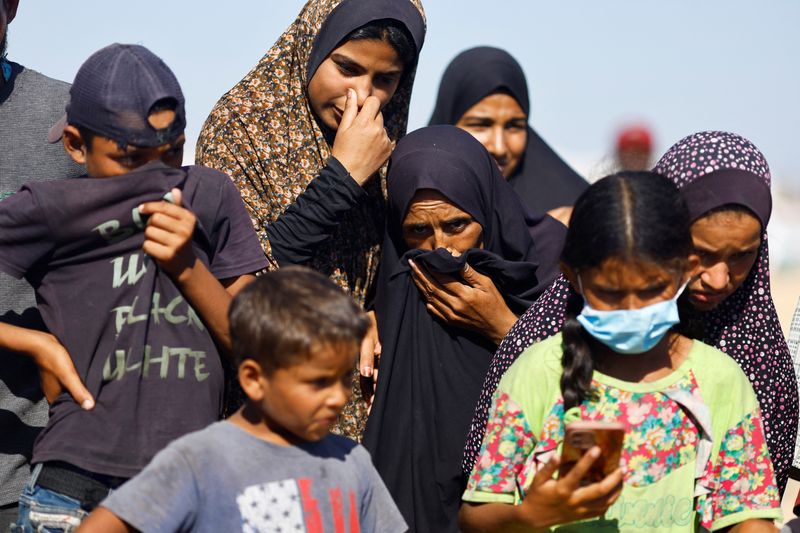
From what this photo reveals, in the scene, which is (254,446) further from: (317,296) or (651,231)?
(651,231)

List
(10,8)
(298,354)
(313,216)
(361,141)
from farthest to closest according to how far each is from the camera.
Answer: (361,141) → (313,216) → (10,8) → (298,354)

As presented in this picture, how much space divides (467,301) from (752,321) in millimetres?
1017

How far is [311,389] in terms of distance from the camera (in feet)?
8.73

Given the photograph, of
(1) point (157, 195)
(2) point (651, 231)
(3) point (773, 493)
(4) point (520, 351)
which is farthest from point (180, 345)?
(3) point (773, 493)

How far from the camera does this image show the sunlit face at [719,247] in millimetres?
3229

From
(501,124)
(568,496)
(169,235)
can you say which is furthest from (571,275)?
(501,124)

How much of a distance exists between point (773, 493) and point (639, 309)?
616 mm

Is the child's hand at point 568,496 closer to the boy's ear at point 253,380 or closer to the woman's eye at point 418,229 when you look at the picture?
the boy's ear at point 253,380

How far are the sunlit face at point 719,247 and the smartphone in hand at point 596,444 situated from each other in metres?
0.72

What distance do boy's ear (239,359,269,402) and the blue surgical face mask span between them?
83cm

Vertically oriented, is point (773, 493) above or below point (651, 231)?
below

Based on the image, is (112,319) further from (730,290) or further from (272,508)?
(730,290)

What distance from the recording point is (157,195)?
10.0ft

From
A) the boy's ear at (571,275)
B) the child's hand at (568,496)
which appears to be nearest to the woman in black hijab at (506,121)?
the boy's ear at (571,275)
